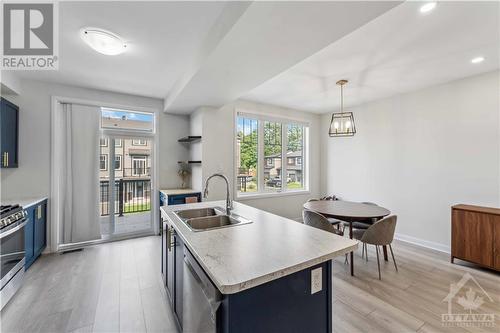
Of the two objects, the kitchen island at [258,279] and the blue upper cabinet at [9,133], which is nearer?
the kitchen island at [258,279]

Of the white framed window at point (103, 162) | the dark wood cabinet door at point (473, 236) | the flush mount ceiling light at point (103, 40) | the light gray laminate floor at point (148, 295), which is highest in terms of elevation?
the flush mount ceiling light at point (103, 40)

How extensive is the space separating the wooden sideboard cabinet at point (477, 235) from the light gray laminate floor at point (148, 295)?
0.65ft

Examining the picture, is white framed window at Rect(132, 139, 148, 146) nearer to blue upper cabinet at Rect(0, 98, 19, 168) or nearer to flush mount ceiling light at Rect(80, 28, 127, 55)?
blue upper cabinet at Rect(0, 98, 19, 168)

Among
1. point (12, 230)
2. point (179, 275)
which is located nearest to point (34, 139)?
point (12, 230)

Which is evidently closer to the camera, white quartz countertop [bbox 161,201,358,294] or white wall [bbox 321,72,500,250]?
white quartz countertop [bbox 161,201,358,294]

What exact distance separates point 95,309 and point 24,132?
9.53 ft

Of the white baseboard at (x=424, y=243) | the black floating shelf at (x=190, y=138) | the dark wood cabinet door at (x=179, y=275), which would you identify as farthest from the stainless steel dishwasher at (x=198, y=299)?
the white baseboard at (x=424, y=243)

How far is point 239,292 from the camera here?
97 centimetres

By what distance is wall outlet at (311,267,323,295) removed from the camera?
1187 mm

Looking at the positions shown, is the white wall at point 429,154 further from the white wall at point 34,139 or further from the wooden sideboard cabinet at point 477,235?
the white wall at point 34,139


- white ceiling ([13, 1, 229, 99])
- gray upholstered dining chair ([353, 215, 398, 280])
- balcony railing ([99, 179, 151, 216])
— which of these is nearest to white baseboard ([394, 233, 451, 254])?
gray upholstered dining chair ([353, 215, 398, 280])

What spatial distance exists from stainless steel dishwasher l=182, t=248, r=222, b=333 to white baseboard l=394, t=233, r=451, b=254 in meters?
4.08

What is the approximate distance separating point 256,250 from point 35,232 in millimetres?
3408

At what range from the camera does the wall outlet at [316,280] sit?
119cm
